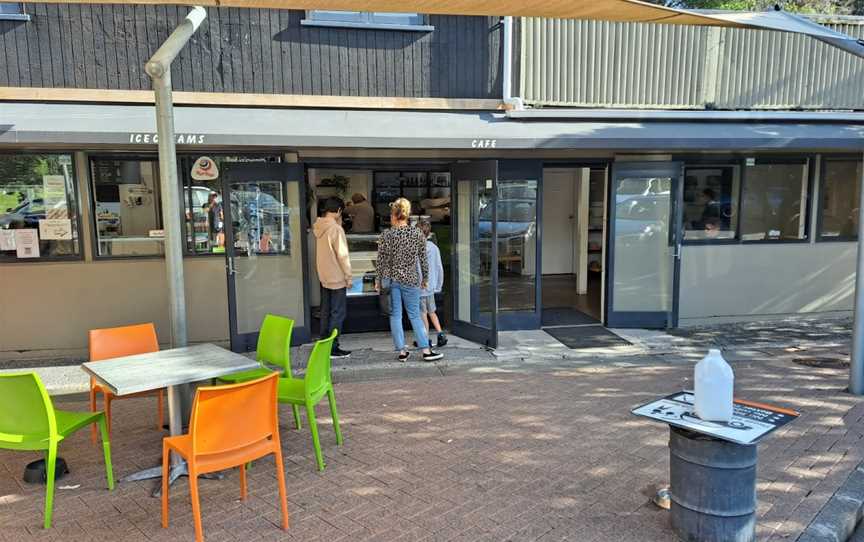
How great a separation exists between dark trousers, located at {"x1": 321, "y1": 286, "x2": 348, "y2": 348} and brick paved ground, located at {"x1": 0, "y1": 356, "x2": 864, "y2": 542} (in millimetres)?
1179

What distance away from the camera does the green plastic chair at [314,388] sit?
409cm

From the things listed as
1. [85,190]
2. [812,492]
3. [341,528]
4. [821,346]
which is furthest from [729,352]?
[85,190]

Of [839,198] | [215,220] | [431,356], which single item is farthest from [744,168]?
[215,220]

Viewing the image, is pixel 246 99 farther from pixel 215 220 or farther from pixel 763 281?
pixel 763 281

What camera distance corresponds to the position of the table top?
11.8 feet

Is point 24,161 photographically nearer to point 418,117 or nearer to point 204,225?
point 204,225

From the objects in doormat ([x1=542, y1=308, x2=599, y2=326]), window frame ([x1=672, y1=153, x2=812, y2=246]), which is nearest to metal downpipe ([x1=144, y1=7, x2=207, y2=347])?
doormat ([x1=542, y1=308, x2=599, y2=326])

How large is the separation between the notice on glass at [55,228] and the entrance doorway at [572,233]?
6.76 meters

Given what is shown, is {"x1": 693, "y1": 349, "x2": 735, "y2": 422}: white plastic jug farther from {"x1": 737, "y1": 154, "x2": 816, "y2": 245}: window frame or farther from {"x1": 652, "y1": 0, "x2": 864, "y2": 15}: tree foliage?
{"x1": 652, "y1": 0, "x2": 864, "y2": 15}: tree foliage

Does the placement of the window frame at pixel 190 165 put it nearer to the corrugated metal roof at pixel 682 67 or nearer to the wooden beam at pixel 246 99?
the wooden beam at pixel 246 99

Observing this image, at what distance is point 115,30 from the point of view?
6797 mm

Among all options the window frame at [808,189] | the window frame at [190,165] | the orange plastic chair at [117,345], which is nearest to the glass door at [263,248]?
the window frame at [190,165]

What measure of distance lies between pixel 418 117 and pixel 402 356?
9.33 ft

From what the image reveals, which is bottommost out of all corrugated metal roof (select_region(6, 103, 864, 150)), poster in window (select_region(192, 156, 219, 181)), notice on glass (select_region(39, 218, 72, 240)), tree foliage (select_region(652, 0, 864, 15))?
notice on glass (select_region(39, 218, 72, 240))
